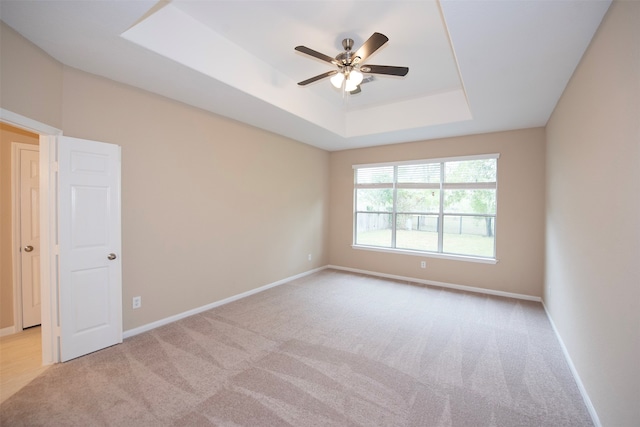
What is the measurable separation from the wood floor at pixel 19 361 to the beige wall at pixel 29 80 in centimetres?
220

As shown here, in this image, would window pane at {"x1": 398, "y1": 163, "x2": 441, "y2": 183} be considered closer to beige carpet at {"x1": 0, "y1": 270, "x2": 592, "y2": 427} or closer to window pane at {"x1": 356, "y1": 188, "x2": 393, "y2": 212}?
window pane at {"x1": 356, "y1": 188, "x2": 393, "y2": 212}

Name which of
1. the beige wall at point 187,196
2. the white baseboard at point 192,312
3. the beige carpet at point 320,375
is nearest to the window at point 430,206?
the beige carpet at point 320,375

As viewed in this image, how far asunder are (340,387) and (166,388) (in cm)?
143

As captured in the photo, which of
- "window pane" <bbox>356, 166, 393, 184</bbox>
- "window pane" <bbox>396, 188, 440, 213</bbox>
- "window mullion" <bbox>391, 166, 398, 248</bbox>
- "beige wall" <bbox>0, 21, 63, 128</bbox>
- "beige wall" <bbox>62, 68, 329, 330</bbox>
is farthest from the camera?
"window pane" <bbox>356, 166, 393, 184</bbox>

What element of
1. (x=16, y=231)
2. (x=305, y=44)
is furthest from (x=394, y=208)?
(x=16, y=231)

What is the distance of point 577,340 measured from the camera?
7.71 feet

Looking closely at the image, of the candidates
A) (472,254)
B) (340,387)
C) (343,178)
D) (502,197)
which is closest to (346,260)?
(343,178)

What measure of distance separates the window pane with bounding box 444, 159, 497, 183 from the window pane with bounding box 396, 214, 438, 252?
822 mm

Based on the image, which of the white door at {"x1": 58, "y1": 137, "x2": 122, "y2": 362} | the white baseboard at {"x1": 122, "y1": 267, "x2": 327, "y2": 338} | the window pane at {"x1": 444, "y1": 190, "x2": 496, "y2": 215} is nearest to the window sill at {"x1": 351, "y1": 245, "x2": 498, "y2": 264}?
the window pane at {"x1": 444, "y1": 190, "x2": 496, "y2": 215}

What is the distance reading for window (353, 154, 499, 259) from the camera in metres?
4.69

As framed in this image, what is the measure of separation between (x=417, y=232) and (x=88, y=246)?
507 cm

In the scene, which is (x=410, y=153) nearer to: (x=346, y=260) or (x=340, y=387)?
(x=346, y=260)

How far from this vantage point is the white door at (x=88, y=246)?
2488 millimetres

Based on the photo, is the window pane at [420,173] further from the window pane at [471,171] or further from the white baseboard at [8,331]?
the white baseboard at [8,331]
